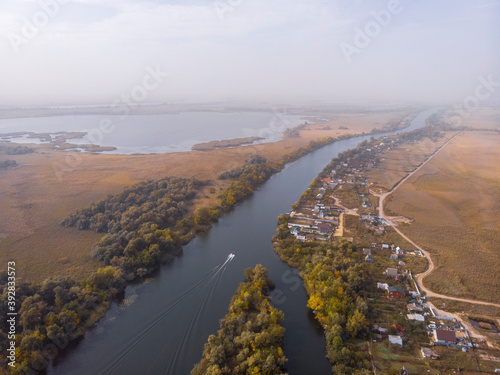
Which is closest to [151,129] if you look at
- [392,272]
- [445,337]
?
[392,272]

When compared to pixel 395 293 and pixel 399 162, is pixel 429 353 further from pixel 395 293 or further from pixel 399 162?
pixel 399 162

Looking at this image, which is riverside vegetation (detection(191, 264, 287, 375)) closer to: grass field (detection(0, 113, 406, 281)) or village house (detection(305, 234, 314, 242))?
village house (detection(305, 234, 314, 242))

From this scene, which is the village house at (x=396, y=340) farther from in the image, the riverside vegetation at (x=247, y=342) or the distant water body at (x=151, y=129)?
the distant water body at (x=151, y=129)

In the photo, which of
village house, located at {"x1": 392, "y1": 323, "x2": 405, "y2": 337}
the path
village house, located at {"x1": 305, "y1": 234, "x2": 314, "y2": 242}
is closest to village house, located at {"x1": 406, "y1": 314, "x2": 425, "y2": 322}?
village house, located at {"x1": 392, "y1": 323, "x2": 405, "y2": 337}

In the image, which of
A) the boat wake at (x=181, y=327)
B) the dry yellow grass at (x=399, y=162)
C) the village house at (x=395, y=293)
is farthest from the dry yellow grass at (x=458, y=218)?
the boat wake at (x=181, y=327)

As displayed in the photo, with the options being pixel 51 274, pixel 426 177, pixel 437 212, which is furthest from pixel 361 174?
pixel 51 274

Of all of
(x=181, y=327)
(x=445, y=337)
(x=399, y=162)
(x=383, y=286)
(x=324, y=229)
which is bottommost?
(x=181, y=327)

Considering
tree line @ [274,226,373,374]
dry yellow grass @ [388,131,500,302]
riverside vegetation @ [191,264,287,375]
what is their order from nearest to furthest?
riverside vegetation @ [191,264,287,375], tree line @ [274,226,373,374], dry yellow grass @ [388,131,500,302]
